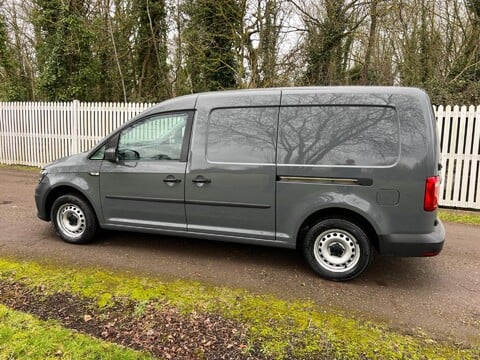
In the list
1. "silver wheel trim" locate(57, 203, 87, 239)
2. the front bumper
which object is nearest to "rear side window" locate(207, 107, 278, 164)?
"silver wheel trim" locate(57, 203, 87, 239)

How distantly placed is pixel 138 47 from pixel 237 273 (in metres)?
14.1

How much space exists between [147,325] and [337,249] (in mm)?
2081

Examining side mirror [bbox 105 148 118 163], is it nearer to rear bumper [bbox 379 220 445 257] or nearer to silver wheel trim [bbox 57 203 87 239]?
silver wheel trim [bbox 57 203 87 239]

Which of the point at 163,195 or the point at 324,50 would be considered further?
the point at 324,50

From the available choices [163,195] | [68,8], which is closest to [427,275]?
[163,195]

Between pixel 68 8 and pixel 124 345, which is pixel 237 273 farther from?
pixel 68 8

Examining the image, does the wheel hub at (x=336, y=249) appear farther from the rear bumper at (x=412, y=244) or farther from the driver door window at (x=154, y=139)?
the driver door window at (x=154, y=139)

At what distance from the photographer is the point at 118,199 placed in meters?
4.66

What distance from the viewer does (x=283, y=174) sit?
3926 mm

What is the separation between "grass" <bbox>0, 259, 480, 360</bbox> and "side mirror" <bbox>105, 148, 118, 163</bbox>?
4.50ft

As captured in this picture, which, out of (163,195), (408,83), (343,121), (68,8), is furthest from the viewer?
(408,83)

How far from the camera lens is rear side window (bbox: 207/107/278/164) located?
4.00 metres

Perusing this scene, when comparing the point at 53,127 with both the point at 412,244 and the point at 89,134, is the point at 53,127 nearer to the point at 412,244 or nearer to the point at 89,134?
the point at 89,134

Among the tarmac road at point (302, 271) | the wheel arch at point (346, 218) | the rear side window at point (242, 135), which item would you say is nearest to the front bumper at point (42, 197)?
the tarmac road at point (302, 271)
